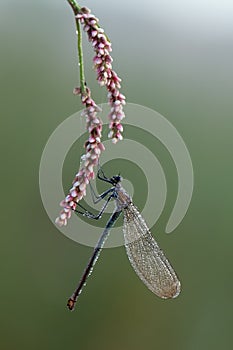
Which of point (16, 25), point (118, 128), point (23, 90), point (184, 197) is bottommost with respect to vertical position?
point (118, 128)

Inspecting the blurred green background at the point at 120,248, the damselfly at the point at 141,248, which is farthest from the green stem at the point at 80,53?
the blurred green background at the point at 120,248

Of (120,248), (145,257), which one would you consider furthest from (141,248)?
(120,248)

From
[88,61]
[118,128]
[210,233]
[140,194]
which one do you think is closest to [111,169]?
[140,194]

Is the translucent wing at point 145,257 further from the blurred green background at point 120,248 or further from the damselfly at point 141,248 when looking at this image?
the blurred green background at point 120,248

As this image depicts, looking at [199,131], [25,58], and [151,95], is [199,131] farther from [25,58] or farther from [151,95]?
[25,58]

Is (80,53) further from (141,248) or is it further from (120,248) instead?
(120,248)
